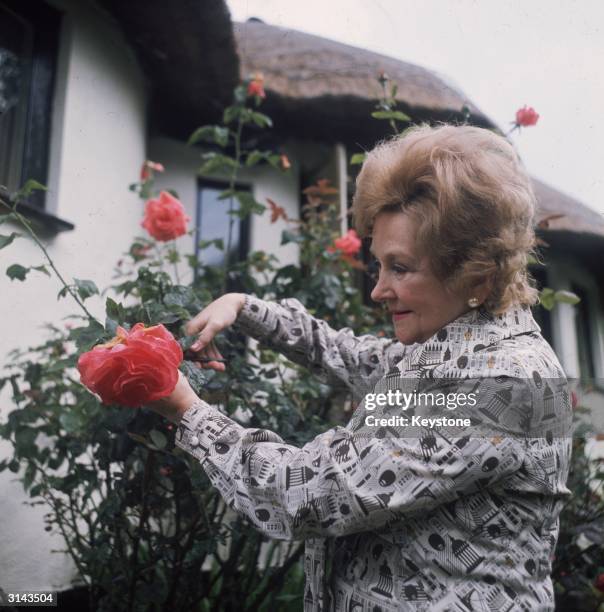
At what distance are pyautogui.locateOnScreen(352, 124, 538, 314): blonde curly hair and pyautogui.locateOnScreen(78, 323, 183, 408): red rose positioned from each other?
0.43 meters

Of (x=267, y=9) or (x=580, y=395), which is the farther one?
(x=580, y=395)

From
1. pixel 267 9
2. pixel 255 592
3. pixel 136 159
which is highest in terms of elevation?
pixel 136 159

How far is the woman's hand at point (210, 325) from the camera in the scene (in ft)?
3.46

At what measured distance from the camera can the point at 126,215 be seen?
233 centimetres

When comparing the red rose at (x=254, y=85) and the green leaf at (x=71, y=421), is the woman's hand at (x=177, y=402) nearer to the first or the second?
the green leaf at (x=71, y=421)

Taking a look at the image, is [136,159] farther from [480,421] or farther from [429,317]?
[480,421]

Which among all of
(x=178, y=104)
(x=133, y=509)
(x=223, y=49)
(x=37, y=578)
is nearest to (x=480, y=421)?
(x=133, y=509)

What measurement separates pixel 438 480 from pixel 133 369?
43cm

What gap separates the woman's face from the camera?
0.89m

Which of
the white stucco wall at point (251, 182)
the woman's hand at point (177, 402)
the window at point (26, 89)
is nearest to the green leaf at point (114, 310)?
the woman's hand at point (177, 402)

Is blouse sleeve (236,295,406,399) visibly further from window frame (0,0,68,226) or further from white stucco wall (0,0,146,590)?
window frame (0,0,68,226)

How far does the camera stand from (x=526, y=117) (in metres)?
1.46

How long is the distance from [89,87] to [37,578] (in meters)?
1.76

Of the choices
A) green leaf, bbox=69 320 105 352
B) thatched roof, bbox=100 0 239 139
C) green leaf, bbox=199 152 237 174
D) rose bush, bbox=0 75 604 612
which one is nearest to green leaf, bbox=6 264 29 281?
rose bush, bbox=0 75 604 612
